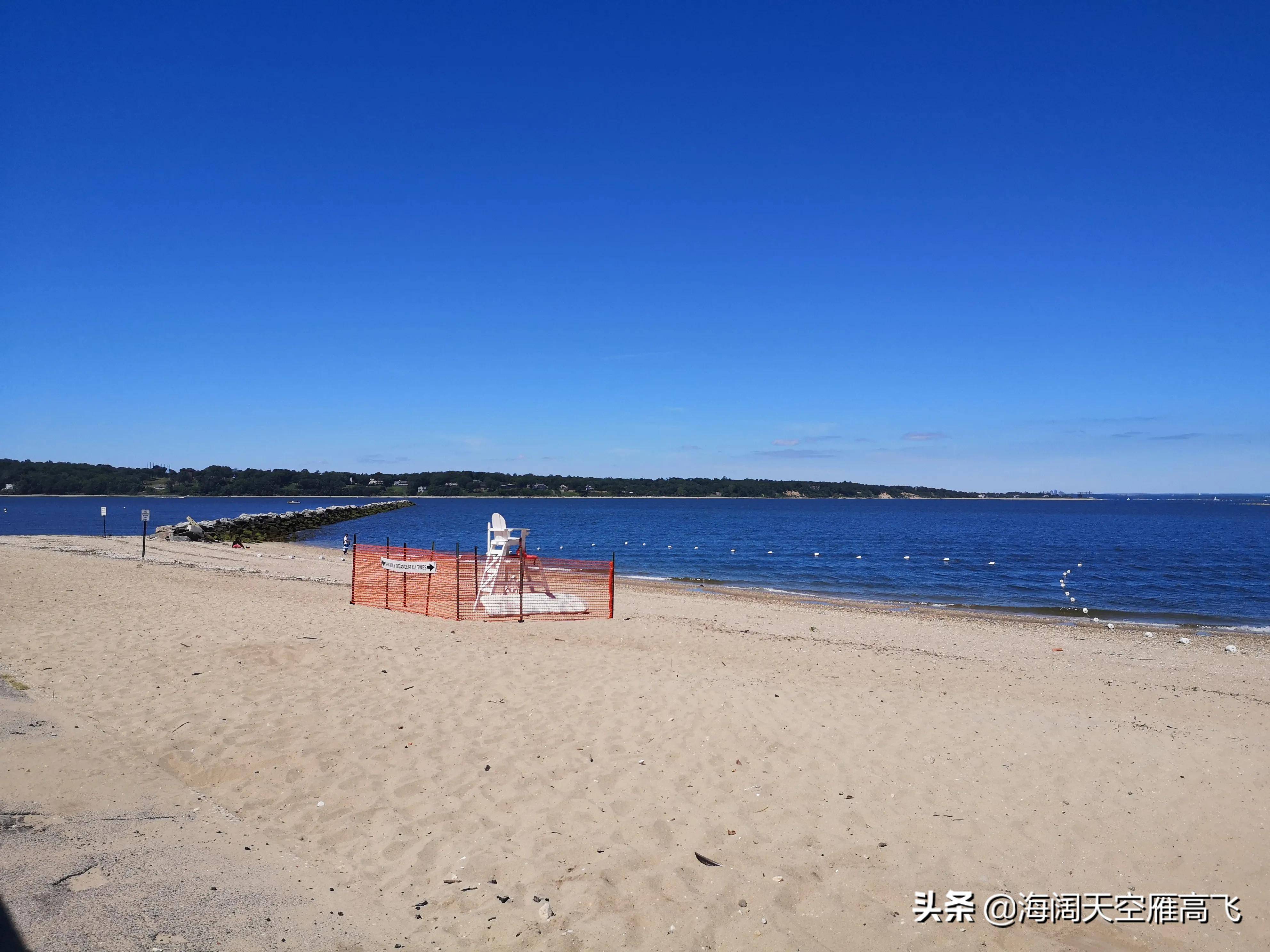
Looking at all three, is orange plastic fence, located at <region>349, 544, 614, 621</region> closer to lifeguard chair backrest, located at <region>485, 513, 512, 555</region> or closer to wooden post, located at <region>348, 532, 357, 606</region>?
wooden post, located at <region>348, 532, 357, 606</region>

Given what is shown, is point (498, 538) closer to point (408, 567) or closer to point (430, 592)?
point (430, 592)

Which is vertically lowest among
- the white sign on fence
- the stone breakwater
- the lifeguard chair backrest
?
the stone breakwater

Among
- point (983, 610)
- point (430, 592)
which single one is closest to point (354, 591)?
point (430, 592)

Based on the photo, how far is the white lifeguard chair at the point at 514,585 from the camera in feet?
52.2

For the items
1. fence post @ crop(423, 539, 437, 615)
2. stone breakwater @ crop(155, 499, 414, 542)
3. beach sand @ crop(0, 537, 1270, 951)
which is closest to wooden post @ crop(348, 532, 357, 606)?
fence post @ crop(423, 539, 437, 615)

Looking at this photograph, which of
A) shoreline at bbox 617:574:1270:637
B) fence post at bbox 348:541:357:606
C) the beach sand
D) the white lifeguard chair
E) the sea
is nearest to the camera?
the beach sand

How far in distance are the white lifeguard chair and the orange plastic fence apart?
0.07 ft

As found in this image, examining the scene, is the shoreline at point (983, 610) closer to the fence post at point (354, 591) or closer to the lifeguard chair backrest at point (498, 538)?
the lifeguard chair backrest at point (498, 538)

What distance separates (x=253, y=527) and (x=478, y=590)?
137 ft

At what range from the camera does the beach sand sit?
446 cm

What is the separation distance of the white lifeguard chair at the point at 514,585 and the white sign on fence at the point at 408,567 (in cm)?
123

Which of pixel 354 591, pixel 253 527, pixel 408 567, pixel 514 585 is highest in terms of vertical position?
pixel 408 567

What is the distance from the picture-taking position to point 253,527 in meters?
50.9

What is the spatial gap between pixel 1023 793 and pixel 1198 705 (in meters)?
5.79
